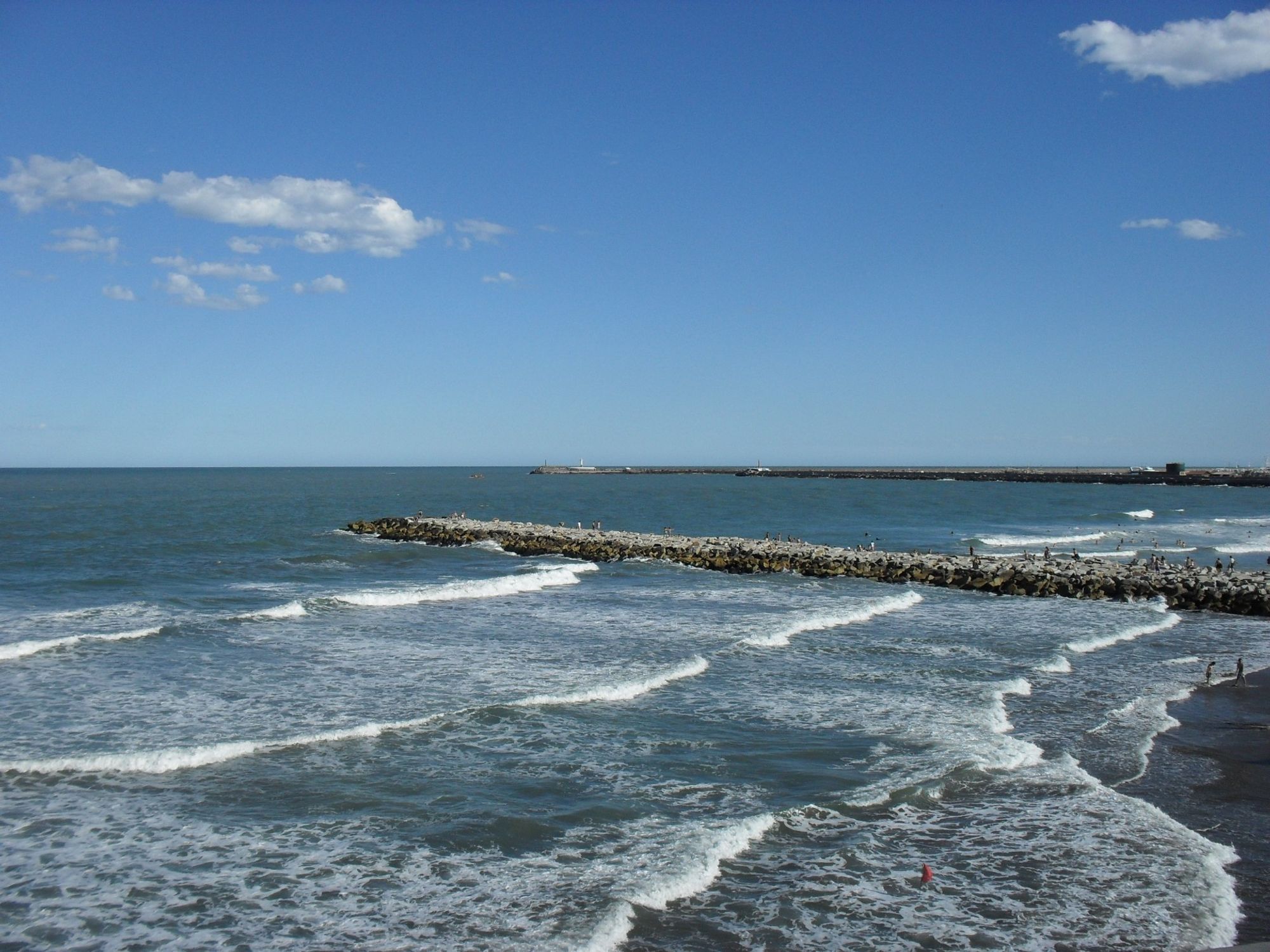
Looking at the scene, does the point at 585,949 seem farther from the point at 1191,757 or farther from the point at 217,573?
the point at 217,573

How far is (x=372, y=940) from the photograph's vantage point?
8.08 metres

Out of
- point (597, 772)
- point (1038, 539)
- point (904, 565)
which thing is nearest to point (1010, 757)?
point (597, 772)

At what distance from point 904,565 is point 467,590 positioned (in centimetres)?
1534

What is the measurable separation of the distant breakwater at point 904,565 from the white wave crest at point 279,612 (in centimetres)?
1507

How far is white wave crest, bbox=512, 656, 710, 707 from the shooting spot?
51.2 feet

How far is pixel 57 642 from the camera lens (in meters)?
19.9

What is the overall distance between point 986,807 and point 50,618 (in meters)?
22.0

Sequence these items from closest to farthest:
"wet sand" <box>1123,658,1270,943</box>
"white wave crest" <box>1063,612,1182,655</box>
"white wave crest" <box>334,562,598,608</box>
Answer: "wet sand" <box>1123,658,1270,943</box>, "white wave crest" <box>1063,612,1182,655</box>, "white wave crest" <box>334,562,598,608</box>

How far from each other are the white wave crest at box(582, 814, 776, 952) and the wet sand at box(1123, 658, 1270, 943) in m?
4.46

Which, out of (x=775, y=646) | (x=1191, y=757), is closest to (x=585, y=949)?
(x=1191, y=757)

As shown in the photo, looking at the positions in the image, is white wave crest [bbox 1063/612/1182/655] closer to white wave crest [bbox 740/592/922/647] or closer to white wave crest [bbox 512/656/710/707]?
white wave crest [bbox 740/592/922/647]

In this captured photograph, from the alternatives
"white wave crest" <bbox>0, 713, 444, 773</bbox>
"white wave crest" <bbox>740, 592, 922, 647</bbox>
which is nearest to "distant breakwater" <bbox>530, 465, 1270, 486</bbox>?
"white wave crest" <bbox>740, 592, 922, 647</bbox>

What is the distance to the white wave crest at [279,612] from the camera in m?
23.9

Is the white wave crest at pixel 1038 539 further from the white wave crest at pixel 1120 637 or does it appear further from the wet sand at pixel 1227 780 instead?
the wet sand at pixel 1227 780
